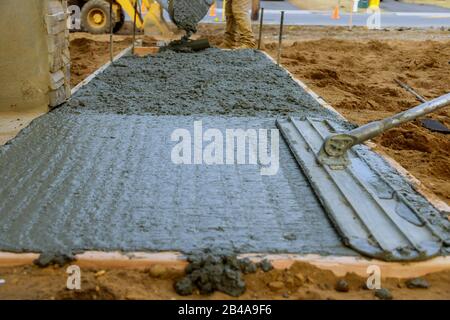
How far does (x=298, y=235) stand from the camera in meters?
2.72

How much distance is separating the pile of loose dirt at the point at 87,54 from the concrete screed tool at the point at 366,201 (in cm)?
393

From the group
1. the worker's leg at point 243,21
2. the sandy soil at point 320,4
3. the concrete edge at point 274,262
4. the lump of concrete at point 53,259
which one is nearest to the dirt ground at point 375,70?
the worker's leg at point 243,21

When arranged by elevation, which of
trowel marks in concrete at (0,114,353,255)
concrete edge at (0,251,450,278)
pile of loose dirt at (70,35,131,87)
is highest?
pile of loose dirt at (70,35,131,87)

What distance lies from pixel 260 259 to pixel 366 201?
0.85m

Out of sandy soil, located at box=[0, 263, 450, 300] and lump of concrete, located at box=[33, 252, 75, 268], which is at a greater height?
lump of concrete, located at box=[33, 252, 75, 268]

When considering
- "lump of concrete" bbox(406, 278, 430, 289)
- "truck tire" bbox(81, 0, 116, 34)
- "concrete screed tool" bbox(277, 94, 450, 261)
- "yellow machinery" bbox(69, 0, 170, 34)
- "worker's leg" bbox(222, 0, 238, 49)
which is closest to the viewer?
"lump of concrete" bbox(406, 278, 430, 289)

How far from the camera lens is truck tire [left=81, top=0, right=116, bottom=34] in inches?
422

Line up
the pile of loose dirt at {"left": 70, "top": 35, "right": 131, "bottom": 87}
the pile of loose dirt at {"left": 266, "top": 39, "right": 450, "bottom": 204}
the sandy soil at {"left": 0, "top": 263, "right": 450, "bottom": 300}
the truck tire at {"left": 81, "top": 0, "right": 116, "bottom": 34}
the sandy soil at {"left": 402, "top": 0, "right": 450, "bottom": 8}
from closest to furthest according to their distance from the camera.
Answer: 1. the sandy soil at {"left": 0, "top": 263, "right": 450, "bottom": 300}
2. the pile of loose dirt at {"left": 266, "top": 39, "right": 450, "bottom": 204}
3. the pile of loose dirt at {"left": 70, "top": 35, "right": 131, "bottom": 87}
4. the truck tire at {"left": 81, "top": 0, "right": 116, "bottom": 34}
5. the sandy soil at {"left": 402, "top": 0, "right": 450, "bottom": 8}

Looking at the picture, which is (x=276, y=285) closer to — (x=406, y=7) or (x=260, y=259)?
(x=260, y=259)

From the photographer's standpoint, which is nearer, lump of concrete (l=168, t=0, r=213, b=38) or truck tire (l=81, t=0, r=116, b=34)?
lump of concrete (l=168, t=0, r=213, b=38)

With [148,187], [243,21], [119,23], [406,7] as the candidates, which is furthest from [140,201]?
[406,7]

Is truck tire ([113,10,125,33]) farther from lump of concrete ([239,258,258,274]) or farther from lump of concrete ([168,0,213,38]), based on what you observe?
lump of concrete ([239,258,258,274])

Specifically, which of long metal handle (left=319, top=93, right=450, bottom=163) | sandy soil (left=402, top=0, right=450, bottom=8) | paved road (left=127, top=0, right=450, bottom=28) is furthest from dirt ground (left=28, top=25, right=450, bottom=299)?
sandy soil (left=402, top=0, right=450, bottom=8)

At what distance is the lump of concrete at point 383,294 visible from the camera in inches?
89.7
